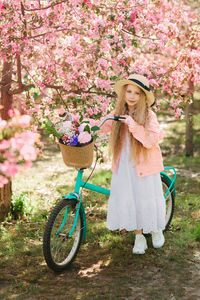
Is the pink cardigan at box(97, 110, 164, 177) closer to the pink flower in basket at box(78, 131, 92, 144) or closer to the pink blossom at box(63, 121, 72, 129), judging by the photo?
the pink flower in basket at box(78, 131, 92, 144)

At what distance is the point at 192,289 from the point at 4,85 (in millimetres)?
3483

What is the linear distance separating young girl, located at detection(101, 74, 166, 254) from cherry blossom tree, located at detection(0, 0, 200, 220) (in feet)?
1.83

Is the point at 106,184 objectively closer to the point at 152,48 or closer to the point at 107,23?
the point at 152,48

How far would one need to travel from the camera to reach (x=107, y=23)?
4.71 m

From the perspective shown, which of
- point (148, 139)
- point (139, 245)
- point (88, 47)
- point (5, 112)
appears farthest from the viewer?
point (5, 112)

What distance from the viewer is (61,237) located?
396 centimetres

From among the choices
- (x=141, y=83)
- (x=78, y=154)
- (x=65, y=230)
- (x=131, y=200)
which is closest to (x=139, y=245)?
(x=131, y=200)

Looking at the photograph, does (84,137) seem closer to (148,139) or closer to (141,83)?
(148,139)

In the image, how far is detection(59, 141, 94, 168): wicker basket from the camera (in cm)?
366

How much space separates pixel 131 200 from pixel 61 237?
814mm

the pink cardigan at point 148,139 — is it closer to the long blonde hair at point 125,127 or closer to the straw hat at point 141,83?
the long blonde hair at point 125,127

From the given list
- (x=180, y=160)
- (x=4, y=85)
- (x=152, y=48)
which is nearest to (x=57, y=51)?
(x=4, y=85)

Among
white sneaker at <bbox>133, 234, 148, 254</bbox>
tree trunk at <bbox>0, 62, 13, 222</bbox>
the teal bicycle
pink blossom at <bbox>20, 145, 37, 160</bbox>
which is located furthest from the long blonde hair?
pink blossom at <bbox>20, 145, 37, 160</bbox>

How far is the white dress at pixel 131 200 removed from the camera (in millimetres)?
4102
